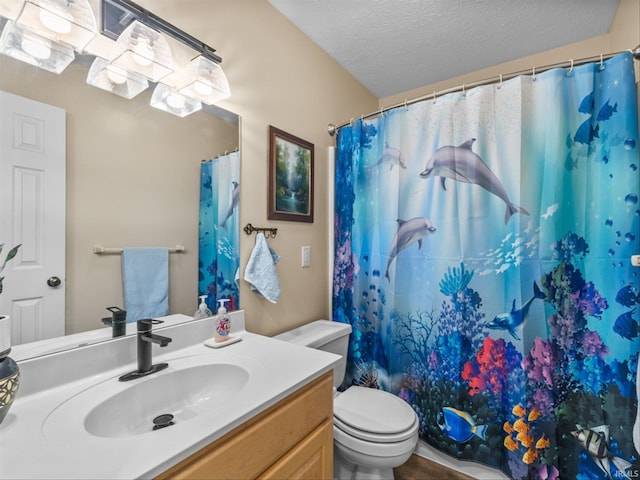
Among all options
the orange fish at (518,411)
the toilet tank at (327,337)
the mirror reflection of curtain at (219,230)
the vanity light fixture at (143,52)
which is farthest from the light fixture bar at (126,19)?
the orange fish at (518,411)

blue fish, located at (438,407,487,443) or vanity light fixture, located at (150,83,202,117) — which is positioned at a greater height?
vanity light fixture, located at (150,83,202,117)

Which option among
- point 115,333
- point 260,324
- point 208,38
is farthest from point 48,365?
point 208,38

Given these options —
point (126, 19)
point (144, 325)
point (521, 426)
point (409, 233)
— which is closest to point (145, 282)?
point (144, 325)

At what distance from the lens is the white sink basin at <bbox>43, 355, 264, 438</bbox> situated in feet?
2.43

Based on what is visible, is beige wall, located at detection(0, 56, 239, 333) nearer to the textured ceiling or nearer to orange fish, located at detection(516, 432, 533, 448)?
the textured ceiling

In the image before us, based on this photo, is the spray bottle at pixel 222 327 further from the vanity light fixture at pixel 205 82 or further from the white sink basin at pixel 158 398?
the vanity light fixture at pixel 205 82

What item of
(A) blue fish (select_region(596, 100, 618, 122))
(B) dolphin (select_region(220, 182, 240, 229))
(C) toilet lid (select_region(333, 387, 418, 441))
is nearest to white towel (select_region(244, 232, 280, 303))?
(B) dolphin (select_region(220, 182, 240, 229))

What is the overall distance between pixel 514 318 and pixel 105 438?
1.51 m

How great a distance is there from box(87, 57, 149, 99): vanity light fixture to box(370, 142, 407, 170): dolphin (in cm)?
116

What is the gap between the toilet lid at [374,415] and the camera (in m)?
1.25

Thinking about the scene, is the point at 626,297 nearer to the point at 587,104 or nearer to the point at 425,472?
the point at 587,104

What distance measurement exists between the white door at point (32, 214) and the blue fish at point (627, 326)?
1980 mm

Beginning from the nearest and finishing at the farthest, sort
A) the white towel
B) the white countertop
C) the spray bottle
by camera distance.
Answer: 1. the white countertop
2. the spray bottle
3. the white towel

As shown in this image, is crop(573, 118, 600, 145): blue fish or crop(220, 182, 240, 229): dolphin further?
crop(220, 182, 240, 229): dolphin
